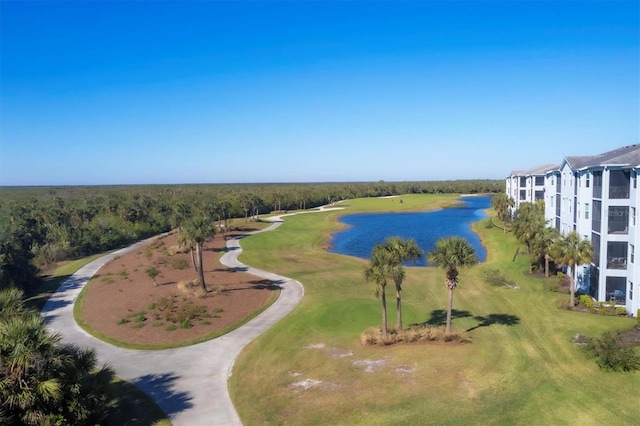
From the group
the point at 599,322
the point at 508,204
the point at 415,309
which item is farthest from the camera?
the point at 508,204

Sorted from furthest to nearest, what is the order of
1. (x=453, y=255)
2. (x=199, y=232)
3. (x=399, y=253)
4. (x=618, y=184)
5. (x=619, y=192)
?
(x=199, y=232) → (x=618, y=184) → (x=619, y=192) → (x=399, y=253) → (x=453, y=255)

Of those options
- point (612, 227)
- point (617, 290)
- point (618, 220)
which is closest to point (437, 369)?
point (617, 290)

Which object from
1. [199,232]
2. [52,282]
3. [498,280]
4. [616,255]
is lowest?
[52,282]

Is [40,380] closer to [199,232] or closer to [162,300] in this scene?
[162,300]

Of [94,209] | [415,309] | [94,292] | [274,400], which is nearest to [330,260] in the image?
[415,309]

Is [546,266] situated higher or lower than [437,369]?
higher

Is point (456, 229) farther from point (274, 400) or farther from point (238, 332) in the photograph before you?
point (274, 400)

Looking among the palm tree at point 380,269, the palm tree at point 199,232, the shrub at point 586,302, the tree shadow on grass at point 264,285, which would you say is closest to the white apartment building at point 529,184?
the shrub at point 586,302
